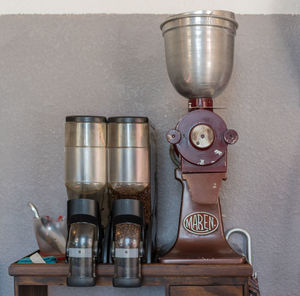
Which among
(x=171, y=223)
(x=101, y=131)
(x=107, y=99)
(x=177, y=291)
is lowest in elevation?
(x=177, y=291)

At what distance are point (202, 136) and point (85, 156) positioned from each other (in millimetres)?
373

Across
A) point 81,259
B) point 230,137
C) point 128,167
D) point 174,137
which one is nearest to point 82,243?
point 81,259

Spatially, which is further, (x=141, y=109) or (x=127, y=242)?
(x=141, y=109)

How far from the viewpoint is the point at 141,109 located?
187cm

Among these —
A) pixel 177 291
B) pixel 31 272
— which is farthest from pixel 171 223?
pixel 31 272

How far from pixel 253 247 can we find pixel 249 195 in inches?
7.7

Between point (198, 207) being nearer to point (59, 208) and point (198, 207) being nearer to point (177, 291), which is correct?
point (177, 291)

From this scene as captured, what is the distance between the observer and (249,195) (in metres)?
1.85

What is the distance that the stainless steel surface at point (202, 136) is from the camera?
151 cm

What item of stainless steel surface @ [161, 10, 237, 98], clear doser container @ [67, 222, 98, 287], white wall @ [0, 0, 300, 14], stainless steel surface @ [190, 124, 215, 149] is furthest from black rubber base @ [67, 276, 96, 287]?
white wall @ [0, 0, 300, 14]

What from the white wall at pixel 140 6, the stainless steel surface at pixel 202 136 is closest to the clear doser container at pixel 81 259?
the stainless steel surface at pixel 202 136

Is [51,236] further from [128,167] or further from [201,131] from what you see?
[201,131]

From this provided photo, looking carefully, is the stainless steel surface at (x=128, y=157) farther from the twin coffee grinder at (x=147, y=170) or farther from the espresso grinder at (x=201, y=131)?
the espresso grinder at (x=201, y=131)

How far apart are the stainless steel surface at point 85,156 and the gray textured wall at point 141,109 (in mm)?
328
